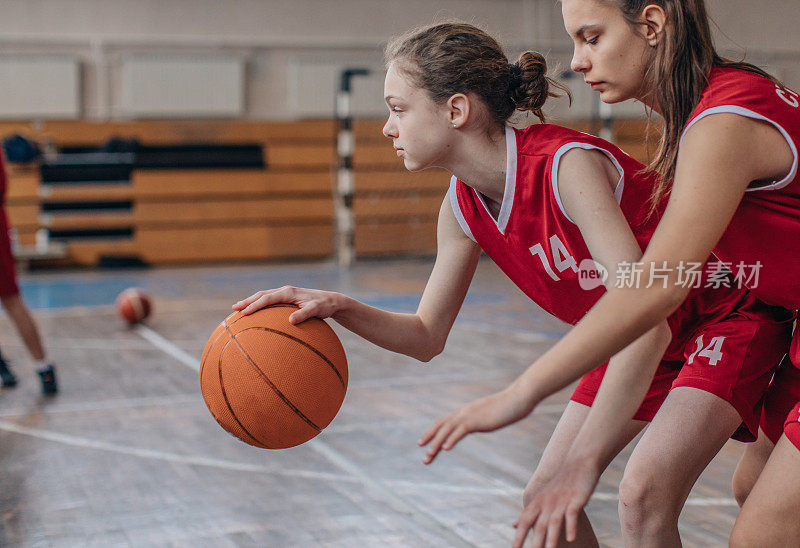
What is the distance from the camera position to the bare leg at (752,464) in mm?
1774

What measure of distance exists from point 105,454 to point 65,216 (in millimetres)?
8216

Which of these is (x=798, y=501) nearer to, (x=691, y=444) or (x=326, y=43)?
(x=691, y=444)

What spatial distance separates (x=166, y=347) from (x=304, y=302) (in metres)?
4.36

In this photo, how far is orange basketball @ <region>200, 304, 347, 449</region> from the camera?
1.79m

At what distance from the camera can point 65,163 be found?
11.1 m

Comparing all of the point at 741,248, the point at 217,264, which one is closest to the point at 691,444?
the point at 741,248

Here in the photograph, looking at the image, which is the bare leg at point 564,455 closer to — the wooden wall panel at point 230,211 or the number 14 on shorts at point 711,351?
the number 14 on shorts at point 711,351

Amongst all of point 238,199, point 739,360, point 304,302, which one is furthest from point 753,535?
point 238,199

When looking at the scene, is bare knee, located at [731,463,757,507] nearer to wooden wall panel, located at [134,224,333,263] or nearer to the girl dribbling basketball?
the girl dribbling basketball

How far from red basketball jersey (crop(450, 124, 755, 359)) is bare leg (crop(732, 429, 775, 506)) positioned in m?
0.25

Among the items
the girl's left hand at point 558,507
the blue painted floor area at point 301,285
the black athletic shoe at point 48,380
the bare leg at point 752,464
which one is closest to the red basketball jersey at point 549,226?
the bare leg at point 752,464

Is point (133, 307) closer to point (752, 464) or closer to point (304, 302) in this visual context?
point (304, 302)

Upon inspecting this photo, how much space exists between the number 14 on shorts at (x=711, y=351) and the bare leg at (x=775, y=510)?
0.79ft

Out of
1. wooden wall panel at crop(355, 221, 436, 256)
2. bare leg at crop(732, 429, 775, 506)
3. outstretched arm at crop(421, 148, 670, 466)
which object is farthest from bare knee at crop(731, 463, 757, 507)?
wooden wall panel at crop(355, 221, 436, 256)
